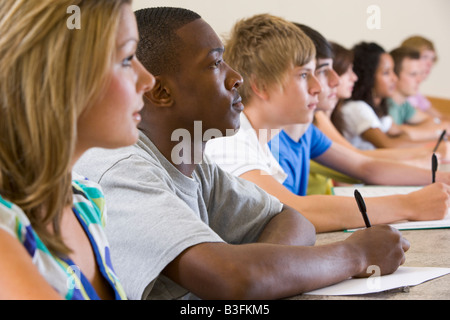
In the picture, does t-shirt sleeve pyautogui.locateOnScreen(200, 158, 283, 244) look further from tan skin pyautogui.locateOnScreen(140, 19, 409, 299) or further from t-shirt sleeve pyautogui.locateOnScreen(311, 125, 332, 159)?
t-shirt sleeve pyautogui.locateOnScreen(311, 125, 332, 159)

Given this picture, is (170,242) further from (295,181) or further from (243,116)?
(295,181)

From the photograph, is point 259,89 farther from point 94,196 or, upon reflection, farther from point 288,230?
point 94,196

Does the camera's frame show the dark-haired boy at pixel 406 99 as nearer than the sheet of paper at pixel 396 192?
No

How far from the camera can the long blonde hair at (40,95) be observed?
56 centimetres

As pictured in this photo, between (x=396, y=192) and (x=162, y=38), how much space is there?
3.32 feet

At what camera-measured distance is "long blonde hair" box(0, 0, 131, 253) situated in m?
0.56

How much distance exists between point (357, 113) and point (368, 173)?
1.02 meters

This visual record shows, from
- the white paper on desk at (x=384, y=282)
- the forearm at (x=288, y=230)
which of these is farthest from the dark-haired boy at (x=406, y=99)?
the white paper on desk at (x=384, y=282)

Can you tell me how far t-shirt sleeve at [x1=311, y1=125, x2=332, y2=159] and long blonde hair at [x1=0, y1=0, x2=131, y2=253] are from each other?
1.42 metres

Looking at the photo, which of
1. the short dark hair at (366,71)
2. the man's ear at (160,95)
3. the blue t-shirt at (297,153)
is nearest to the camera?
the man's ear at (160,95)

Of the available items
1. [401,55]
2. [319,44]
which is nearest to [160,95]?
[319,44]

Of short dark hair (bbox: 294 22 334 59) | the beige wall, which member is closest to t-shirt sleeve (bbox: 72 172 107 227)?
short dark hair (bbox: 294 22 334 59)

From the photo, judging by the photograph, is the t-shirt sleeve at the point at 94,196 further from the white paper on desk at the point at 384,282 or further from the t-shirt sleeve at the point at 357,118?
the t-shirt sleeve at the point at 357,118
